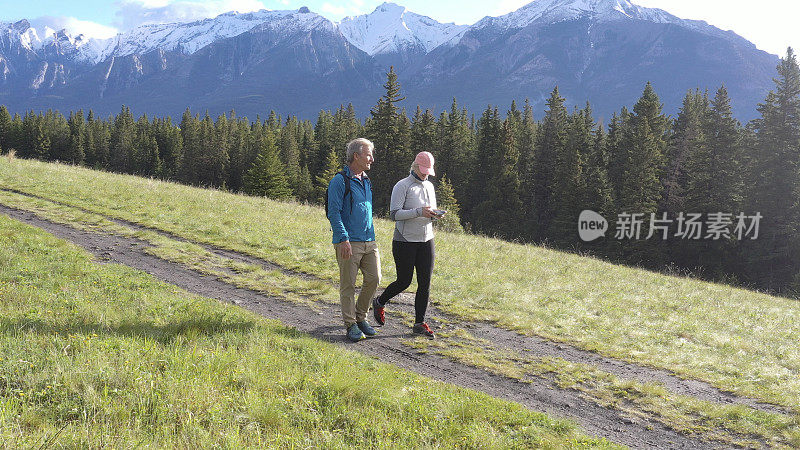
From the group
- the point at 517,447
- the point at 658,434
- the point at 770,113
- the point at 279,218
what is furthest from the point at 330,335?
the point at 770,113

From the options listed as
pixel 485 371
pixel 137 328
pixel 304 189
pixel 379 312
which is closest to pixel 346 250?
pixel 379 312

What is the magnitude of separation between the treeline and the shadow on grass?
23.8 meters

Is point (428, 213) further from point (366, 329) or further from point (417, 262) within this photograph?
point (366, 329)

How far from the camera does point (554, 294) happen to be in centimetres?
1058

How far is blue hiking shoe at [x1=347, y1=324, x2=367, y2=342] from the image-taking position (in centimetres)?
635

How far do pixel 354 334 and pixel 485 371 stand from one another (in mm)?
1967

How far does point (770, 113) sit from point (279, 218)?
41.6 metres

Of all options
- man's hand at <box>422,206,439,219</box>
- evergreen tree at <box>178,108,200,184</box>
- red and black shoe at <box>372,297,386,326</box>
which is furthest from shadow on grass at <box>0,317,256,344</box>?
evergreen tree at <box>178,108,200,184</box>

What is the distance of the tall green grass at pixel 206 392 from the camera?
10.8 ft

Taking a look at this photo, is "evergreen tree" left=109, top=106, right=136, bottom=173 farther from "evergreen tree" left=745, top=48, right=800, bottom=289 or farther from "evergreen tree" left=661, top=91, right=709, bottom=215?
"evergreen tree" left=745, top=48, right=800, bottom=289

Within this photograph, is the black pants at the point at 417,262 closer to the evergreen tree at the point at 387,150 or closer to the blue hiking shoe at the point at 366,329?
the blue hiking shoe at the point at 366,329

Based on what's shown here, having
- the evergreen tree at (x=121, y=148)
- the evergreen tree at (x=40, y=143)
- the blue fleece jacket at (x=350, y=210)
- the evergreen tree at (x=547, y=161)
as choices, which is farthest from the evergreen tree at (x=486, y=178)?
the evergreen tree at (x=40, y=143)

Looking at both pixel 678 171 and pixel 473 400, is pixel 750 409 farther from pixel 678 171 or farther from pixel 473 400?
pixel 678 171

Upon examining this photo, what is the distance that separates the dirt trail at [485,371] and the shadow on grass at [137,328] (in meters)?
1.36
